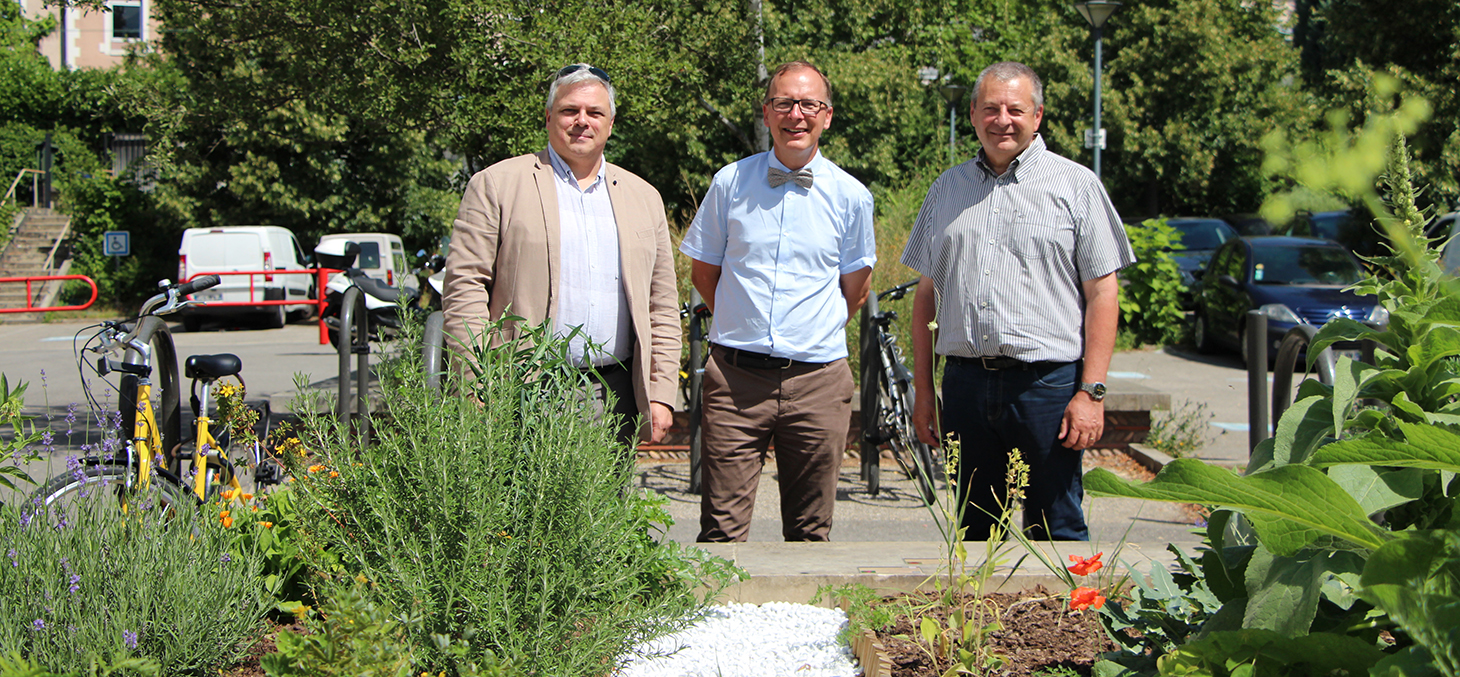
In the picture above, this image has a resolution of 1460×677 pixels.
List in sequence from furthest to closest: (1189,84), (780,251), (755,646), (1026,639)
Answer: (1189,84) < (780,251) < (755,646) < (1026,639)

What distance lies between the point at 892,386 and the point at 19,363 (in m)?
12.3

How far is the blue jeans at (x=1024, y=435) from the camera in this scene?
3.39 metres

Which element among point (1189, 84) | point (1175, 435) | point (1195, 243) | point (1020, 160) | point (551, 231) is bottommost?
point (1175, 435)

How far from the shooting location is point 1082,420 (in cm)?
334

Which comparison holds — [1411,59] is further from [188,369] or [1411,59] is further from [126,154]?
[126,154]

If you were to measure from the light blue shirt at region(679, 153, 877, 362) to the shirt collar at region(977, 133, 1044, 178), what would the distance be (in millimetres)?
403

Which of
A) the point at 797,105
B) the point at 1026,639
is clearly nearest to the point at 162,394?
the point at 797,105

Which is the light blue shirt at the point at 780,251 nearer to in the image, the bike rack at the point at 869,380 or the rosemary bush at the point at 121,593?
the rosemary bush at the point at 121,593

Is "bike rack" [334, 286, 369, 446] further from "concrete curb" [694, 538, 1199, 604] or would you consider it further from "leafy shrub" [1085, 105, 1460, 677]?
"leafy shrub" [1085, 105, 1460, 677]

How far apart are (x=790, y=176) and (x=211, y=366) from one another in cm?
257

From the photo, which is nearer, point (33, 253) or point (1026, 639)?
point (1026, 639)

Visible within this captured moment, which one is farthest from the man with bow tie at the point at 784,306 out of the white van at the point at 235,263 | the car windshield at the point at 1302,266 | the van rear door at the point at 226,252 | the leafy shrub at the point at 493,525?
the van rear door at the point at 226,252

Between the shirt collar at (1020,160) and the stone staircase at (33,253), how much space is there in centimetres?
2479

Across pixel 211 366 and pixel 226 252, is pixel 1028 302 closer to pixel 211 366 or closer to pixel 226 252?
pixel 211 366
